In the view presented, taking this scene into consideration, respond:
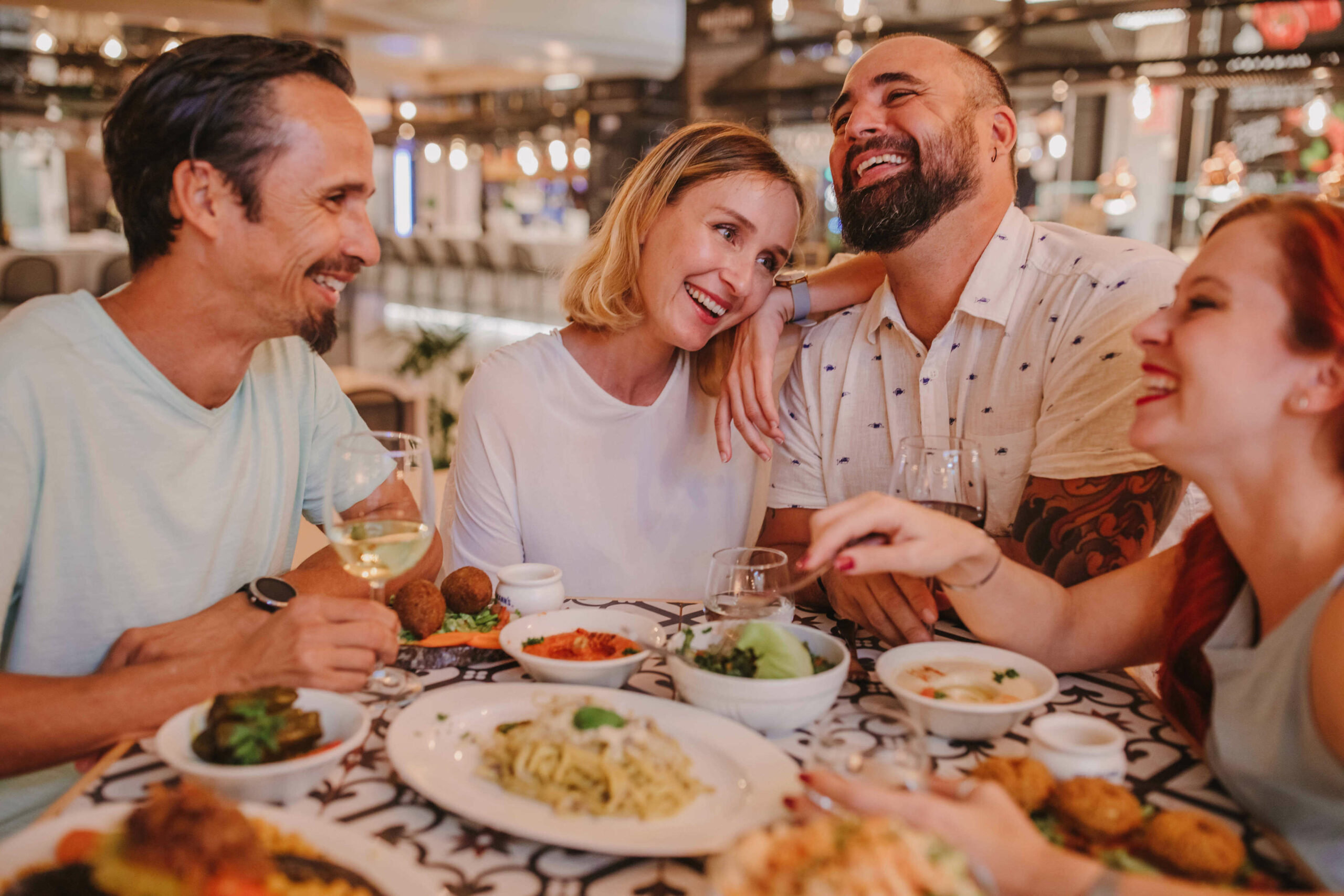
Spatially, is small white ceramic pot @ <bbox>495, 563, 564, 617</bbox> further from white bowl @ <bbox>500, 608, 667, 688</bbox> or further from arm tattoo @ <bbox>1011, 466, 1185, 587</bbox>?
arm tattoo @ <bbox>1011, 466, 1185, 587</bbox>

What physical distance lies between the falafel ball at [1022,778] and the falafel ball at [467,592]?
0.94 metres

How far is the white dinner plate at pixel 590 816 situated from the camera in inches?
40.5

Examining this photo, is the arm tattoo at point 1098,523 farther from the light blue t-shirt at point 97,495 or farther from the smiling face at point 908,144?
the light blue t-shirt at point 97,495

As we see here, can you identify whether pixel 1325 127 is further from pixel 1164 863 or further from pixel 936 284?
pixel 1164 863

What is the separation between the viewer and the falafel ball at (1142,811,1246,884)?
0.97 m

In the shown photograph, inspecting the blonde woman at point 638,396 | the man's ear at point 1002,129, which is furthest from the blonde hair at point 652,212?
the man's ear at point 1002,129

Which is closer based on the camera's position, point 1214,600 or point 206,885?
point 206,885

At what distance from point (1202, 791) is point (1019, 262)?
136cm

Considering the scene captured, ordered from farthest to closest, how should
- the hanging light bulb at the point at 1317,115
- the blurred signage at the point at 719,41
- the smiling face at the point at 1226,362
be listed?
the blurred signage at the point at 719,41
the hanging light bulb at the point at 1317,115
the smiling face at the point at 1226,362

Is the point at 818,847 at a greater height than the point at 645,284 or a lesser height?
lesser

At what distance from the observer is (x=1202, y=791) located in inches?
48.1

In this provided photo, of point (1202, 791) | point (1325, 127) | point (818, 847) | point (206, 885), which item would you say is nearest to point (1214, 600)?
point (1202, 791)

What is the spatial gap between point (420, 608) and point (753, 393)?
97 centimetres

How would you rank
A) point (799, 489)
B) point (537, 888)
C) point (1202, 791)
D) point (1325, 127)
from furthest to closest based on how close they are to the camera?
1. point (1325, 127)
2. point (799, 489)
3. point (1202, 791)
4. point (537, 888)
